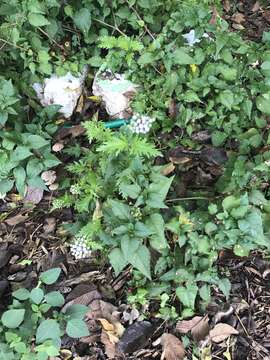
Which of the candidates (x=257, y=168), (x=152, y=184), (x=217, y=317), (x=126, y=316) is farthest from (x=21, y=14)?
(x=217, y=317)

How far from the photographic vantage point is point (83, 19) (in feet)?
11.1

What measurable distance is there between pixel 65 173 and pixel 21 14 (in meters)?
1.09

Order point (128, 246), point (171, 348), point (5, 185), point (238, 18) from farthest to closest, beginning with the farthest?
1. point (238, 18)
2. point (5, 185)
3. point (171, 348)
4. point (128, 246)

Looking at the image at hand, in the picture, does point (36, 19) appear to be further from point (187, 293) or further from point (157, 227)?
point (187, 293)

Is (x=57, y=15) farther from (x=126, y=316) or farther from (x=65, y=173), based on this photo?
(x=126, y=316)

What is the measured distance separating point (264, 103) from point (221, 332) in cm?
140

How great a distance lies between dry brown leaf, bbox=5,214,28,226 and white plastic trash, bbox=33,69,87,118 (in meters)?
0.83

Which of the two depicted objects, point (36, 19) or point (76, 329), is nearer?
point (76, 329)

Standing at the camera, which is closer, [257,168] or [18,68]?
[257,168]

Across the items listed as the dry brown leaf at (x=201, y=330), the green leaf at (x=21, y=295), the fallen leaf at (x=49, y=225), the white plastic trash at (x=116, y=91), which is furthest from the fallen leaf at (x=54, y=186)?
the dry brown leaf at (x=201, y=330)

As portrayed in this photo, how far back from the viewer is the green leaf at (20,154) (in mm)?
2977

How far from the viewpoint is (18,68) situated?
359 cm

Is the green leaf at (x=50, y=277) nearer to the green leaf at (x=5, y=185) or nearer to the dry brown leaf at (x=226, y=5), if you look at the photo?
the green leaf at (x=5, y=185)

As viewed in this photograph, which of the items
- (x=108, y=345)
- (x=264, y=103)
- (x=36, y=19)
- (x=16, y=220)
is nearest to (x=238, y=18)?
(x=264, y=103)
